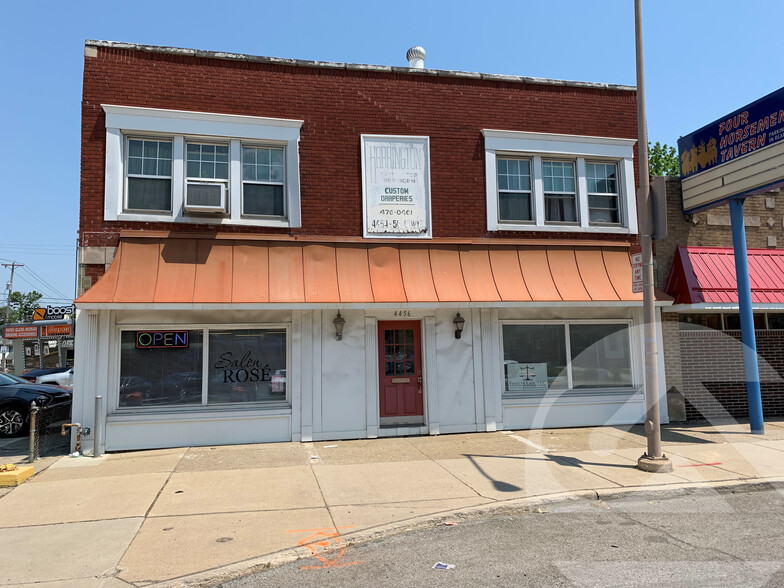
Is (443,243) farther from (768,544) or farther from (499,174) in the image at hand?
(768,544)

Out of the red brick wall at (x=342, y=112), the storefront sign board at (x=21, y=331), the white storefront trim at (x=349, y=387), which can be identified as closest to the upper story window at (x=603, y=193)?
the red brick wall at (x=342, y=112)

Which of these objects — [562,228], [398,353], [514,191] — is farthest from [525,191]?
[398,353]

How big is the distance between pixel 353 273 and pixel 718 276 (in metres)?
7.81

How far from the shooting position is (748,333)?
35.6 ft

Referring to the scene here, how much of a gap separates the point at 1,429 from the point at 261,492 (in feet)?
26.0

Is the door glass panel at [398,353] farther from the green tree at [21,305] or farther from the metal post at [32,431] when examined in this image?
the green tree at [21,305]

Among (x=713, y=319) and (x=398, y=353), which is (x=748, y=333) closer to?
(x=713, y=319)

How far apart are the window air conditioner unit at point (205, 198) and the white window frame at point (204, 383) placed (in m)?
2.14

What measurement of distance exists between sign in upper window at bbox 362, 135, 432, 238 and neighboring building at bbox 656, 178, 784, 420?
537cm

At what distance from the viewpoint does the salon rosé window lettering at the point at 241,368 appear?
10.7 meters

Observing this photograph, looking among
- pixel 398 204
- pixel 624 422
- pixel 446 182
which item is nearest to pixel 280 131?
pixel 398 204

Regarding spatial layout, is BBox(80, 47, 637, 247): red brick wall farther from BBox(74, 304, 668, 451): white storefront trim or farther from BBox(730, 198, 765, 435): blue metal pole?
BBox(730, 198, 765, 435): blue metal pole

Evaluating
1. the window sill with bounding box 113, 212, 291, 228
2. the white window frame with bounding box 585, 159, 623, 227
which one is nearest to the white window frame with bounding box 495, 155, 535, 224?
the white window frame with bounding box 585, 159, 623, 227

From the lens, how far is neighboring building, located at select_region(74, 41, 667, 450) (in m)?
10.4
